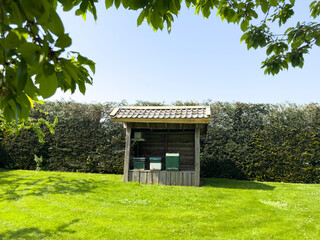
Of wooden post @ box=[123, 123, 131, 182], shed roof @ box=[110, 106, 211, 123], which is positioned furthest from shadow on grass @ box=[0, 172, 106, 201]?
shed roof @ box=[110, 106, 211, 123]

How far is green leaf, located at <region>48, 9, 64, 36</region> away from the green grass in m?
3.71

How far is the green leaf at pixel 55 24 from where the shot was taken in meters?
0.65

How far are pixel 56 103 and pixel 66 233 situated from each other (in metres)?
8.60

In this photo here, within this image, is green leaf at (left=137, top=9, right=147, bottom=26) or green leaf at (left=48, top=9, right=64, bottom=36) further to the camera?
green leaf at (left=137, top=9, right=147, bottom=26)

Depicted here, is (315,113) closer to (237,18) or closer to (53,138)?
(237,18)

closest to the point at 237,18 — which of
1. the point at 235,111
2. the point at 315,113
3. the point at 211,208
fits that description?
the point at 211,208

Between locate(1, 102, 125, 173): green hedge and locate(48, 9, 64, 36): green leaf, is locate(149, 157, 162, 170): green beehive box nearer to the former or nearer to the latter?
locate(1, 102, 125, 173): green hedge

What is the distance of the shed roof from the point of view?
290 inches

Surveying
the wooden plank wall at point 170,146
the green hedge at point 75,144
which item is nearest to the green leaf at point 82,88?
the wooden plank wall at point 170,146

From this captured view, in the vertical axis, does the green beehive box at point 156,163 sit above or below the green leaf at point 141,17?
below

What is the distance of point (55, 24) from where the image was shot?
68cm

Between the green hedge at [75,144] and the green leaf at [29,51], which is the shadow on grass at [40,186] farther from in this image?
the green leaf at [29,51]

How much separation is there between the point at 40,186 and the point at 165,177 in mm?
3934

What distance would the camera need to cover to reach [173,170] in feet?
24.7
